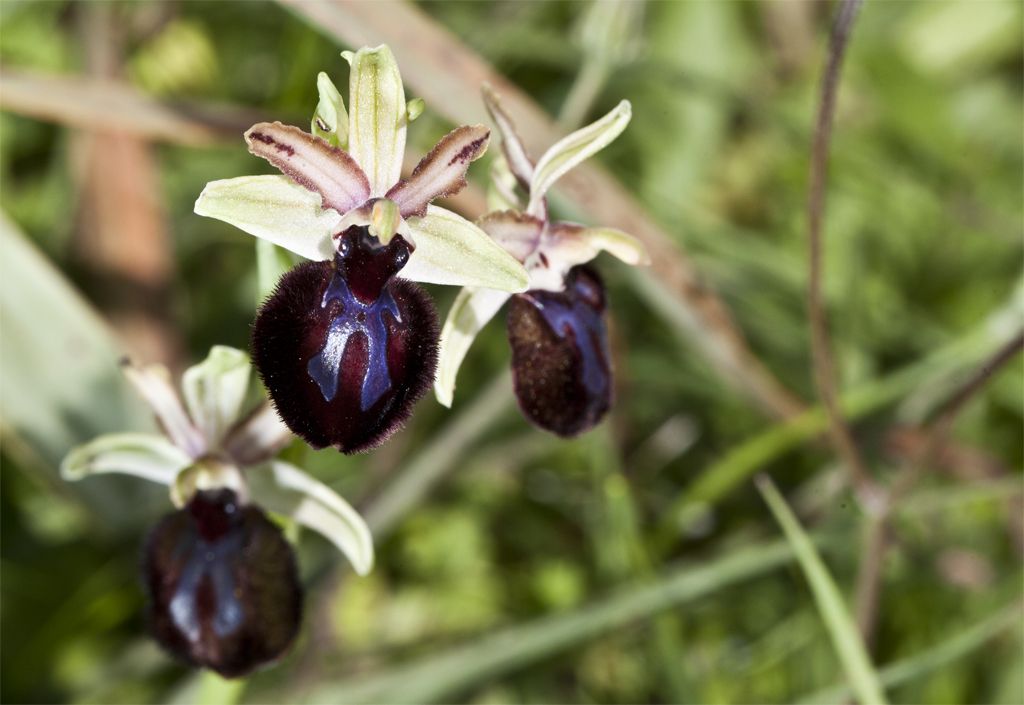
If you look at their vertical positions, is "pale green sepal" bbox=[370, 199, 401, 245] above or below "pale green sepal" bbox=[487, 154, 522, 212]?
below

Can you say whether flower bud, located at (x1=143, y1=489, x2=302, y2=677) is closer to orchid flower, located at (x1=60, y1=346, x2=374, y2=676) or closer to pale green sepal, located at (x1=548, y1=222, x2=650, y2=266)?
orchid flower, located at (x1=60, y1=346, x2=374, y2=676)

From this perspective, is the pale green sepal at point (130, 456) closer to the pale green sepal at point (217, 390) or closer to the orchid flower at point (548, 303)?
the pale green sepal at point (217, 390)

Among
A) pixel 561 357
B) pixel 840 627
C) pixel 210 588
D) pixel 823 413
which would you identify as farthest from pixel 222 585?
pixel 823 413

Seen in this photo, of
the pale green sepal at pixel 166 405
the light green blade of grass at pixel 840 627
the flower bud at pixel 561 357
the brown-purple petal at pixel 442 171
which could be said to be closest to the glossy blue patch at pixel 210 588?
the pale green sepal at pixel 166 405

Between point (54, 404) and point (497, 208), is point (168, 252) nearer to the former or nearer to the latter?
point (54, 404)

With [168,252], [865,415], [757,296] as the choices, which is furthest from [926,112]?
[168,252]

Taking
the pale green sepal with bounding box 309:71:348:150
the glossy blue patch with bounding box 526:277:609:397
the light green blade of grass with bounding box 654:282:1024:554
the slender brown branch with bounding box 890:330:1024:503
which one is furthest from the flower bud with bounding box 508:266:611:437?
the light green blade of grass with bounding box 654:282:1024:554
